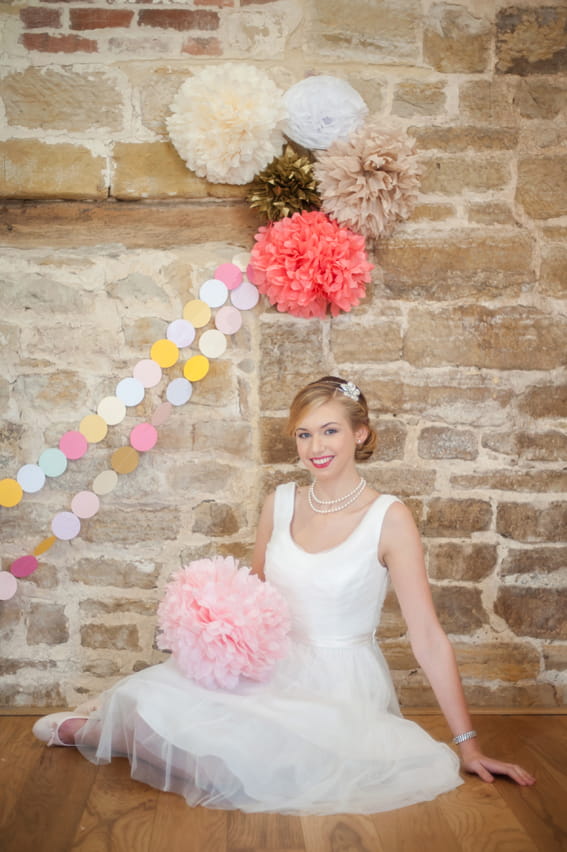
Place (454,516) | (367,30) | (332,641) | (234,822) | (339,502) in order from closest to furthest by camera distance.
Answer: (234,822), (332,641), (339,502), (367,30), (454,516)

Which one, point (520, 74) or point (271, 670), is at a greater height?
point (520, 74)

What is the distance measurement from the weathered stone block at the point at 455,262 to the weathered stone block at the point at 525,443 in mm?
523

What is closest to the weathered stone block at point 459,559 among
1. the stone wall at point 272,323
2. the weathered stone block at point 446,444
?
the stone wall at point 272,323

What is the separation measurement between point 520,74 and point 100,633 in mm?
2455

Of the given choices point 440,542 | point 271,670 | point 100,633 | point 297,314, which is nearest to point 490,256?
point 297,314

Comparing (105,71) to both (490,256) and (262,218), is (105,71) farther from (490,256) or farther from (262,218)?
(490,256)

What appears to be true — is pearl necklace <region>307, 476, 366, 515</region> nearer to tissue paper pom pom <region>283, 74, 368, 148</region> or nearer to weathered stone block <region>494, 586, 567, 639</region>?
weathered stone block <region>494, 586, 567, 639</region>

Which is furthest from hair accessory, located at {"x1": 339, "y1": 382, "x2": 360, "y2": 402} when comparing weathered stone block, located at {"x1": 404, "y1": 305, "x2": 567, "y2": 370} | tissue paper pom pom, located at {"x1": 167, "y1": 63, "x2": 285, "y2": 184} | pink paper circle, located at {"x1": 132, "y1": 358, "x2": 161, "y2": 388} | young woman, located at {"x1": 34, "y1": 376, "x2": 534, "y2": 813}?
Result: tissue paper pom pom, located at {"x1": 167, "y1": 63, "x2": 285, "y2": 184}

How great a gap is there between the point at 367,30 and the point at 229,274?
96 cm

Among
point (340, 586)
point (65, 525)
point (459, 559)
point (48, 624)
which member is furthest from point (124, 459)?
point (459, 559)

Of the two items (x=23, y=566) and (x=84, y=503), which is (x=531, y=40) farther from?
(x=23, y=566)

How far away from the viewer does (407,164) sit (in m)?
2.58

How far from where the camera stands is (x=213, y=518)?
286 centimetres

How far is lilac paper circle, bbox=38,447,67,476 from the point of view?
282cm
